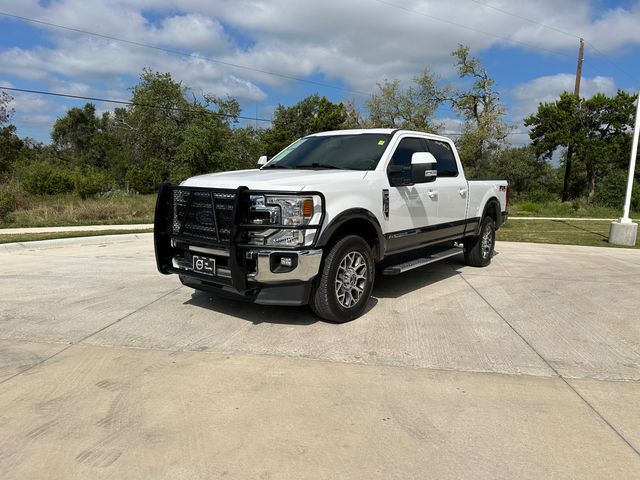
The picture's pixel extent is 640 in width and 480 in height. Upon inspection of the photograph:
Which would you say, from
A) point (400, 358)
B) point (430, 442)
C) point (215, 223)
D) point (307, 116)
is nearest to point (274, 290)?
point (215, 223)

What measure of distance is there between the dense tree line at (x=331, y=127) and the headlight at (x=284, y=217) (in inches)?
701

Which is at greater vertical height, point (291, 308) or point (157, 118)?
point (157, 118)

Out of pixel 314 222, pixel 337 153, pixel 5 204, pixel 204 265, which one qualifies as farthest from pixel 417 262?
pixel 5 204

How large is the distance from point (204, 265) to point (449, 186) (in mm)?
3705

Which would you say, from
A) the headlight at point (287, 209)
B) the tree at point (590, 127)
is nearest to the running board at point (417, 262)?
the headlight at point (287, 209)

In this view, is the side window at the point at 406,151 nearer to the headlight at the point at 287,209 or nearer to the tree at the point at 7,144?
the headlight at the point at 287,209

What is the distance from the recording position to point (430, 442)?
2883 millimetres

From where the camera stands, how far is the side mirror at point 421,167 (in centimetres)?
551

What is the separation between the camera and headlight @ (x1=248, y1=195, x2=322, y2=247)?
4.39 m

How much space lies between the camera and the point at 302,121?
4784 cm

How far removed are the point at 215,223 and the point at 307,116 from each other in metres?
44.9

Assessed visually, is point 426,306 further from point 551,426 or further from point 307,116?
point 307,116

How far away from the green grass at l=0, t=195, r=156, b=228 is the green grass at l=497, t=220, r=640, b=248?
432 inches

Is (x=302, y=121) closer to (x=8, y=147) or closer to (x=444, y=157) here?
(x=8, y=147)
